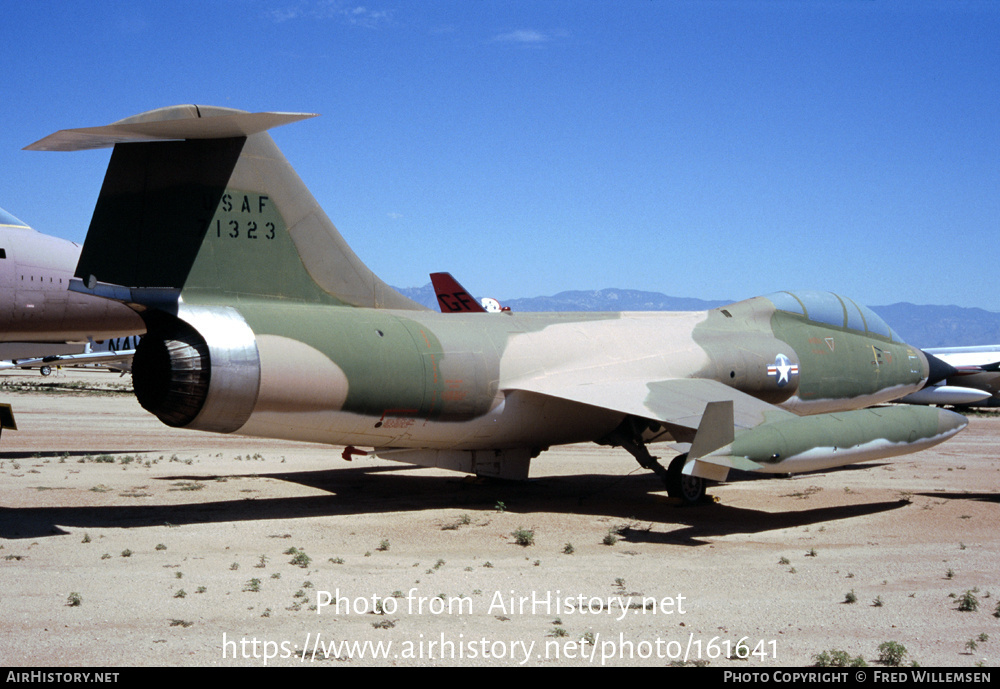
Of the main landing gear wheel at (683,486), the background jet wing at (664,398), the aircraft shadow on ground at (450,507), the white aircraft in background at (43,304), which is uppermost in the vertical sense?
the white aircraft in background at (43,304)

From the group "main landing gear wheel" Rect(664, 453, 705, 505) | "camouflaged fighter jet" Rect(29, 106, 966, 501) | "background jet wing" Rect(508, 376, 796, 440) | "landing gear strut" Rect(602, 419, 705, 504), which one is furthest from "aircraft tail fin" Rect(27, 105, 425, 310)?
"main landing gear wheel" Rect(664, 453, 705, 505)

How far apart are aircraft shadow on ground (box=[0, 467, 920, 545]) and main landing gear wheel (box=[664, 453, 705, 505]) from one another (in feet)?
0.36

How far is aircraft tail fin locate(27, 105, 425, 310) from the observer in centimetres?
868

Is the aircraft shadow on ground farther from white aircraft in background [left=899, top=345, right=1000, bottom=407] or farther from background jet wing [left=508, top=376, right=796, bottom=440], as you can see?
white aircraft in background [left=899, top=345, right=1000, bottom=407]

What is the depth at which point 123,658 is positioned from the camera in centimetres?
516

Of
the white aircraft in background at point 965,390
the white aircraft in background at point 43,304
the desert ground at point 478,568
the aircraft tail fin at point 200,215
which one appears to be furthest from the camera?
the white aircraft in background at point 965,390

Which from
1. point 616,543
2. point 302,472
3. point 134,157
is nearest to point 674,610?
point 616,543

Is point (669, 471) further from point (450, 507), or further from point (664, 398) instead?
point (450, 507)

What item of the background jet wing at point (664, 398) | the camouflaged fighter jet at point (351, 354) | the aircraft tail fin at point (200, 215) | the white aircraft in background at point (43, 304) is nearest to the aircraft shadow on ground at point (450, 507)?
the camouflaged fighter jet at point (351, 354)

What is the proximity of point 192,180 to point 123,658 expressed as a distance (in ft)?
18.2

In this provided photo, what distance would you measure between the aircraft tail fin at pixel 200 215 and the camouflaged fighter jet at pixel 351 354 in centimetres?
2

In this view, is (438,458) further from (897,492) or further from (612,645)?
(897,492)

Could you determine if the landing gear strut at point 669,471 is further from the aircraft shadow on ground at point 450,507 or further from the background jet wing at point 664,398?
the background jet wing at point 664,398

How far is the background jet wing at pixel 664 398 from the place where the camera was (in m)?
10.4
